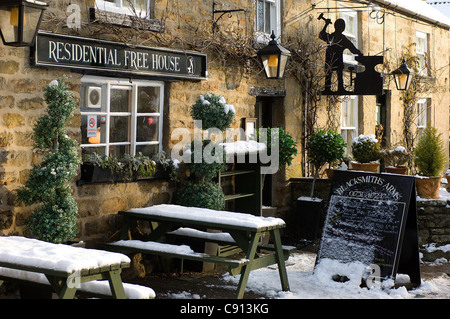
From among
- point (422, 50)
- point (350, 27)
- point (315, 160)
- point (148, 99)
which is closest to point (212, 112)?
point (148, 99)

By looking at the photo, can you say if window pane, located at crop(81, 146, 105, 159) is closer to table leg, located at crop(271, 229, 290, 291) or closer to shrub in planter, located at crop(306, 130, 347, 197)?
table leg, located at crop(271, 229, 290, 291)

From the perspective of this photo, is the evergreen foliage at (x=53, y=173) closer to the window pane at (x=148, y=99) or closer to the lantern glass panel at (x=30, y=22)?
the lantern glass panel at (x=30, y=22)

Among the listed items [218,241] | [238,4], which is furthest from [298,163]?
[218,241]

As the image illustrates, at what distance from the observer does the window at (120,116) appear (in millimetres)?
7066

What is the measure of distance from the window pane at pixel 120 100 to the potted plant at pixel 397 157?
516 centimetres

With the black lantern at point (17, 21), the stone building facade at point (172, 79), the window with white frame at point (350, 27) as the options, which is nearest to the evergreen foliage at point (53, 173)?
the stone building facade at point (172, 79)

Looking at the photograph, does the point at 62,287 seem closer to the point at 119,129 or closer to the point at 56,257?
the point at 56,257

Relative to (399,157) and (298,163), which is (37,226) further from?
(399,157)

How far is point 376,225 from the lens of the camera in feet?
23.7

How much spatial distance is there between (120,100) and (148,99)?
44 cm

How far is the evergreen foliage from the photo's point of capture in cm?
588

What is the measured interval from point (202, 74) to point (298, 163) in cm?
315

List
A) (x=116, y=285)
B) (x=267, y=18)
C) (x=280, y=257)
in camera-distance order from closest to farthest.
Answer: (x=116, y=285)
(x=280, y=257)
(x=267, y=18)

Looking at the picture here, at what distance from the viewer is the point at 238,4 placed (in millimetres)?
9211
